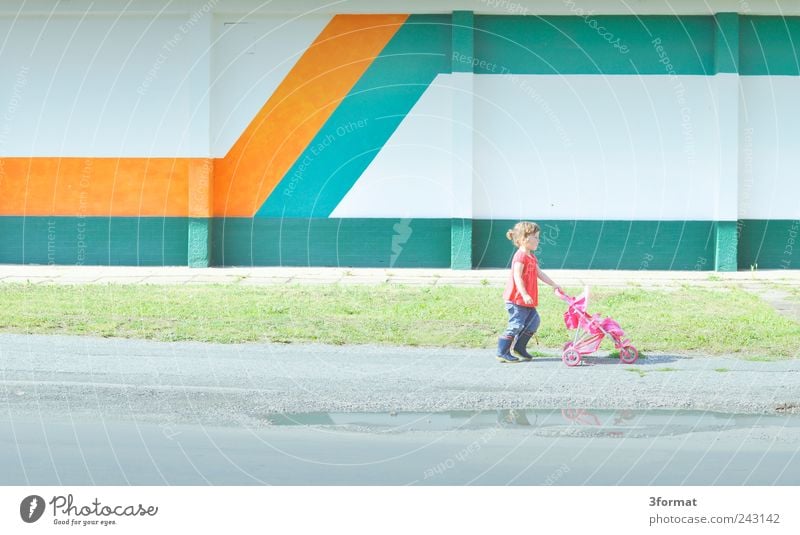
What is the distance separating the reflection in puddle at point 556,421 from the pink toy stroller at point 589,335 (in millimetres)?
1624

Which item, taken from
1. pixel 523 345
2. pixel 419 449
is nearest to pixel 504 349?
pixel 523 345

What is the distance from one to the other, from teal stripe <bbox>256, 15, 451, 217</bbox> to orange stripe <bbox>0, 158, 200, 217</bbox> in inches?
67.7

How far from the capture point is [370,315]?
1257 centimetres

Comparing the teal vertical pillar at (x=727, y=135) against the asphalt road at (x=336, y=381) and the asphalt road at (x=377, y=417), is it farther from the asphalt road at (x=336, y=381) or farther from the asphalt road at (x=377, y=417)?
the asphalt road at (x=377, y=417)

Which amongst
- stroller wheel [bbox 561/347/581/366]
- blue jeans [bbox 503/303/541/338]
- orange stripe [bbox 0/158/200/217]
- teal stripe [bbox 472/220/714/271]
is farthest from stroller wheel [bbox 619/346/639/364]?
orange stripe [bbox 0/158/200/217]

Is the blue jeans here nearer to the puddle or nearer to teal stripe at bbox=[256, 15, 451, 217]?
the puddle

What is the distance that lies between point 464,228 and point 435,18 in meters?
3.13

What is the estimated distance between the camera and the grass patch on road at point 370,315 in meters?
11.1

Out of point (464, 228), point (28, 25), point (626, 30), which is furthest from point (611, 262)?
point (28, 25)

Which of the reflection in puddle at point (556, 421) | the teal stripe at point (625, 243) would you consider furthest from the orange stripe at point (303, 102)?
the reflection in puddle at point (556, 421)

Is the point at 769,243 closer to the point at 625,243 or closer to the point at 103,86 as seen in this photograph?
the point at 625,243

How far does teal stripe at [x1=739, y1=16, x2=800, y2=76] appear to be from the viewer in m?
17.3

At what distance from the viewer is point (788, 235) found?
17.6 metres

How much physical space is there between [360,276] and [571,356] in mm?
7069
